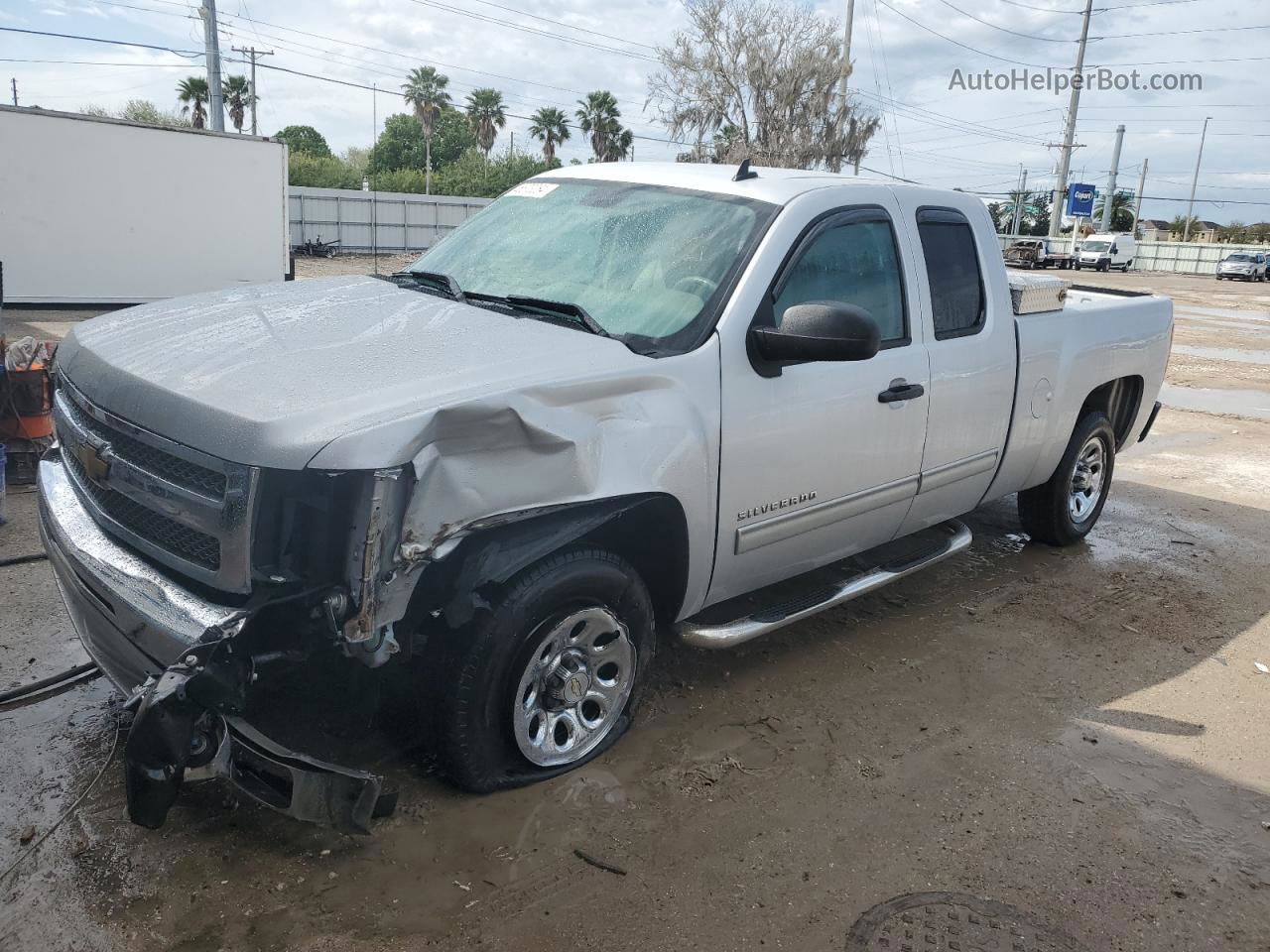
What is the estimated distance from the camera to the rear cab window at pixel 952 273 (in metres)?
4.38

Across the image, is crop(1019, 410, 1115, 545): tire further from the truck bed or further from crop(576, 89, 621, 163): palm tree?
crop(576, 89, 621, 163): palm tree

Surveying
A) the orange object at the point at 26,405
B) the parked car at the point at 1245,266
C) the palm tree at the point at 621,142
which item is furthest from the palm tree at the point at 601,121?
the orange object at the point at 26,405

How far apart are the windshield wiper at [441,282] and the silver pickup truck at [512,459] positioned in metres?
0.02

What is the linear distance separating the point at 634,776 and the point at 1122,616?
9.92ft

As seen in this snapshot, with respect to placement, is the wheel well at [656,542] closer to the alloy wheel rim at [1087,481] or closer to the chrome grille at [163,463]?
the chrome grille at [163,463]

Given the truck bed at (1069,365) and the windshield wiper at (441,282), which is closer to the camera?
the windshield wiper at (441,282)

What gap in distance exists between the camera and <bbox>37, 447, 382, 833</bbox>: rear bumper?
2.42 m

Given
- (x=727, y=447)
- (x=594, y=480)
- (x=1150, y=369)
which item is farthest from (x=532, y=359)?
(x=1150, y=369)

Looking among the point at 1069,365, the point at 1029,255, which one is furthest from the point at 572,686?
the point at 1029,255

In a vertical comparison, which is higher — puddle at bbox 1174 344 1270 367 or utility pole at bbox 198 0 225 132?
utility pole at bbox 198 0 225 132

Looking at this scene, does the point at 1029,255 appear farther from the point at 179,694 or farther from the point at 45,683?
the point at 179,694

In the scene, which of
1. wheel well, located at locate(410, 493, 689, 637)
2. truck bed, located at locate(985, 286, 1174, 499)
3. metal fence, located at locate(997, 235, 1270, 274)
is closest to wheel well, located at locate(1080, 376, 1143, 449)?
truck bed, located at locate(985, 286, 1174, 499)

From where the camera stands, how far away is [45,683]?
369 cm

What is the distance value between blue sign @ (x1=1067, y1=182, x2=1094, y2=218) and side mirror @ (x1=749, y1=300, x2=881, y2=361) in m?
68.3
